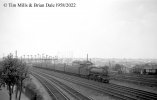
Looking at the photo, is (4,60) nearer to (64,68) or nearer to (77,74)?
(77,74)

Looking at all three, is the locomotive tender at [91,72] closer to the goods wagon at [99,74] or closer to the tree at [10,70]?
the goods wagon at [99,74]

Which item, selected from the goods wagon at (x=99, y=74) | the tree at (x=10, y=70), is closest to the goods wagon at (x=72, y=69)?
the goods wagon at (x=99, y=74)

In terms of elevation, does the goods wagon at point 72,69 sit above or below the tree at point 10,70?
below

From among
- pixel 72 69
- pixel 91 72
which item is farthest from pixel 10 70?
pixel 72 69

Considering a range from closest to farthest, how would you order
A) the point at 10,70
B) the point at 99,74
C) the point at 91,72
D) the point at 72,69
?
the point at 10,70, the point at 99,74, the point at 91,72, the point at 72,69

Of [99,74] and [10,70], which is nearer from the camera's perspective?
[10,70]

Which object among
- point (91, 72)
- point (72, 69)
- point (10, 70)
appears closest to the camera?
point (10, 70)

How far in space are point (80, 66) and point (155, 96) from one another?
21962 millimetres

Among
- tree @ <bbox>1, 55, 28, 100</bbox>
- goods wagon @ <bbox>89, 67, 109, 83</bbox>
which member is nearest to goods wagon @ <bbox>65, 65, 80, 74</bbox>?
goods wagon @ <bbox>89, 67, 109, 83</bbox>

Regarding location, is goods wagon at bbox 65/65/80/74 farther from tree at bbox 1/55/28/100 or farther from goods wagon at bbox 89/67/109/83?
tree at bbox 1/55/28/100

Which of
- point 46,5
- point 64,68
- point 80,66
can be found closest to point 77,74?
point 80,66

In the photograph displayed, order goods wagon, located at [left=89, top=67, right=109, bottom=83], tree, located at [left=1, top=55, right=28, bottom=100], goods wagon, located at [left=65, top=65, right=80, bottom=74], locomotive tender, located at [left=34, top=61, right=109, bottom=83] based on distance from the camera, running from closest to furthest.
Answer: tree, located at [left=1, top=55, right=28, bottom=100], goods wagon, located at [left=89, top=67, right=109, bottom=83], locomotive tender, located at [left=34, top=61, right=109, bottom=83], goods wagon, located at [left=65, top=65, right=80, bottom=74]

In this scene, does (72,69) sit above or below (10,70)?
below

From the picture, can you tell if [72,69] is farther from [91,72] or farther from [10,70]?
[10,70]
